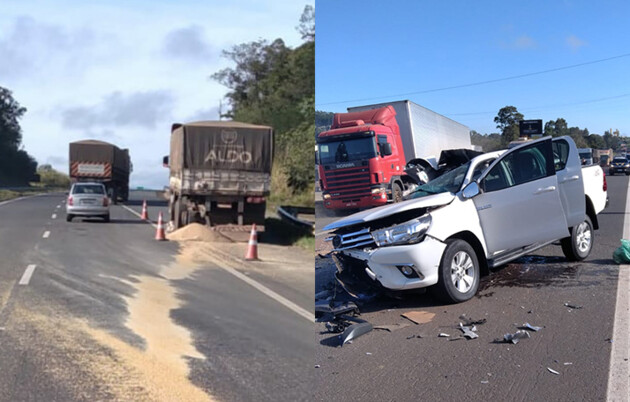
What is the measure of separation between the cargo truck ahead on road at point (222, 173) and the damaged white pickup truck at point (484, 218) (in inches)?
785

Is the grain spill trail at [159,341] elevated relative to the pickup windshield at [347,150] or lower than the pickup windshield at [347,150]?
lower

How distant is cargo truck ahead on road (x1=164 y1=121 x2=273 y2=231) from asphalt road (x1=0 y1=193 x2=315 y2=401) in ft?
10.3

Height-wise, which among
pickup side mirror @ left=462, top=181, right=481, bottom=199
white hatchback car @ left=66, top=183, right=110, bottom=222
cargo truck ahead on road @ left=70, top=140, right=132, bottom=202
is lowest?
white hatchback car @ left=66, top=183, right=110, bottom=222

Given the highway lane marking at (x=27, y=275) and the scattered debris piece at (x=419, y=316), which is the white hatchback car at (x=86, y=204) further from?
the scattered debris piece at (x=419, y=316)

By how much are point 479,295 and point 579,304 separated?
0.95m

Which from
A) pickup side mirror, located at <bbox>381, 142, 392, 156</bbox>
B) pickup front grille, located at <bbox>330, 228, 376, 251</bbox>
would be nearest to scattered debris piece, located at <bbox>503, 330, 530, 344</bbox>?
pickup front grille, located at <bbox>330, 228, 376, 251</bbox>

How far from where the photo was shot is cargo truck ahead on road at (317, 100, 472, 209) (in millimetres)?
3021

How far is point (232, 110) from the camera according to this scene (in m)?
63.1

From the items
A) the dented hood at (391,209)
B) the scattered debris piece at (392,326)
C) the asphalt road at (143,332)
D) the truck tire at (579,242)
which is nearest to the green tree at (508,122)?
the dented hood at (391,209)

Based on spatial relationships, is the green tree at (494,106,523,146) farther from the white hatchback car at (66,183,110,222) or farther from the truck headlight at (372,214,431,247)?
the white hatchback car at (66,183,110,222)

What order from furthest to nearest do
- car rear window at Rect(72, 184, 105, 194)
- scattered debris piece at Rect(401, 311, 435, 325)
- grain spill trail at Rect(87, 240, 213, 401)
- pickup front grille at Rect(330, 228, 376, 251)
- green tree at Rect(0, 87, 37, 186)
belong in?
1. green tree at Rect(0, 87, 37, 186)
2. car rear window at Rect(72, 184, 105, 194)
3. grain spill trail at Rect(87, 240, 213, 401)
4. scattered debris piece at Rect(401, 311, 435, 325)
5. pickup front grille at Rect(330, 228, 376, 251)

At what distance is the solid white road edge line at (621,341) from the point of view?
2.70m

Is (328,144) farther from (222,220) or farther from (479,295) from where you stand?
(222,220)

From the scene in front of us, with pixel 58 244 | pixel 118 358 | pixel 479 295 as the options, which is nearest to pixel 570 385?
pixel 479 295
